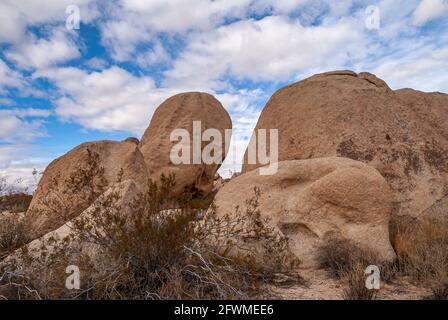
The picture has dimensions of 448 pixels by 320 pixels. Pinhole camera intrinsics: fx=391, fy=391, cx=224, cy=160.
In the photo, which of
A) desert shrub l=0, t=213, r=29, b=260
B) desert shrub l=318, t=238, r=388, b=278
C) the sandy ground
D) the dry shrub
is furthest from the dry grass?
desert shrub l=0, t=213, r=29, b=260

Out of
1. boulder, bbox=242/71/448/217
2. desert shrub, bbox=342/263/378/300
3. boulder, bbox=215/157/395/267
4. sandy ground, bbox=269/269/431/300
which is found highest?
boulder, bbox=242/71/448/217

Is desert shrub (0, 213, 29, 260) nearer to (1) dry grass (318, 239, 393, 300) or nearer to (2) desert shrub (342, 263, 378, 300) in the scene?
(1) dry grass (318, 239, 393, 300)

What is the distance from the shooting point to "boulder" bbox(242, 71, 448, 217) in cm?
624

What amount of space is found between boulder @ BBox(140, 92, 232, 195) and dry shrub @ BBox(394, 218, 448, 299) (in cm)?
726

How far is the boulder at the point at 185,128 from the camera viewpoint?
11703mm

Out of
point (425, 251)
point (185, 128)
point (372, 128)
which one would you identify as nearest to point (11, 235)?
point (425, 251)

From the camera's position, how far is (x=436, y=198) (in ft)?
19.9

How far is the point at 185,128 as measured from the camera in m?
12.2

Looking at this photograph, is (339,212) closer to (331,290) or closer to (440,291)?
(331,290)

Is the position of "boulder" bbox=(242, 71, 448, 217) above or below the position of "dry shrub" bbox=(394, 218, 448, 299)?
above

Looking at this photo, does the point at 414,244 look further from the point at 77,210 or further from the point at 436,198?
the point at 77,210

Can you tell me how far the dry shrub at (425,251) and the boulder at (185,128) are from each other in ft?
23.8

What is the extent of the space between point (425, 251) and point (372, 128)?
2.73 metres
